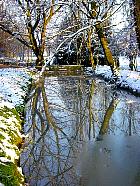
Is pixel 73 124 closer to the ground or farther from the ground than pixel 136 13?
closer to the ground

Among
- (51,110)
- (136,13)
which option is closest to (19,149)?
(136,13)

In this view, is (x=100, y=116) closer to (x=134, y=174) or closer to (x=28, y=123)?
(x=28, y=123)

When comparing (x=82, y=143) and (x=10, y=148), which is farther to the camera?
(x=82, y=143)

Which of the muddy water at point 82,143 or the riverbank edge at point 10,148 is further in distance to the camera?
the muddy water at point 82,143

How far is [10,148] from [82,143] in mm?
2226

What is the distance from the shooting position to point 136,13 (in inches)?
185

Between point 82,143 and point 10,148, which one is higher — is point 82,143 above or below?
below

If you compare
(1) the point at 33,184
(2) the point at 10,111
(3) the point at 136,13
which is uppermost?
(3) the point at 136,13

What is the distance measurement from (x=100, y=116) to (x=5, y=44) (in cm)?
5159

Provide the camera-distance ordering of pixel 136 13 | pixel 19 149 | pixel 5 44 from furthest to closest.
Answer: pixel 5 44 < pixel 19 149 < pixel 136 13

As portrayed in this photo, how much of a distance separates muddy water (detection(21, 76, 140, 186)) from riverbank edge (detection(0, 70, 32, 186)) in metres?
0.29

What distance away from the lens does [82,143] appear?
9.06 meters

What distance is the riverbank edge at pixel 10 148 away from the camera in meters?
5.63

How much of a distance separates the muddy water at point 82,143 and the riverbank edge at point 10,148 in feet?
0.95
